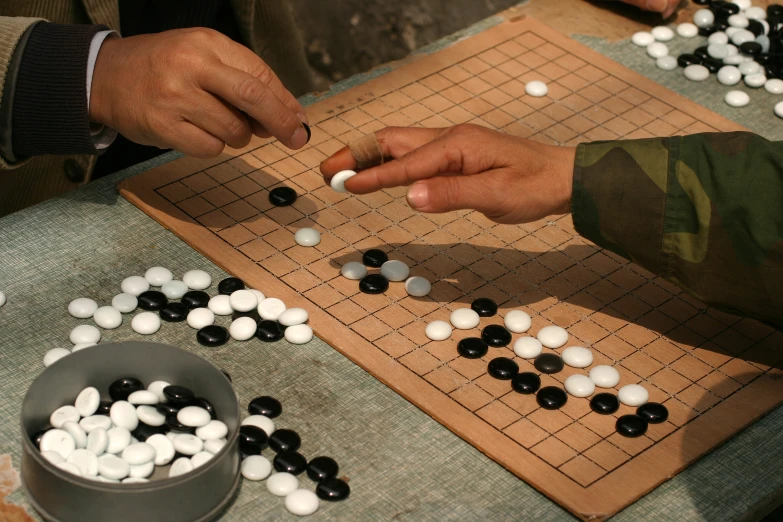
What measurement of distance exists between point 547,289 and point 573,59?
636mm

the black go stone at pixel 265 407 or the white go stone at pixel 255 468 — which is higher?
the black go stone at pixel 265 407

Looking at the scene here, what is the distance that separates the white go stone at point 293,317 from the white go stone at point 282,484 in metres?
0.24

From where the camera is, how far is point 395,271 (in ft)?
4.15

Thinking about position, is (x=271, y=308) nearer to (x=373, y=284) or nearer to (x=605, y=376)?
(x=373, y=284)

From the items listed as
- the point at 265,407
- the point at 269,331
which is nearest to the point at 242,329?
the point at 269,331

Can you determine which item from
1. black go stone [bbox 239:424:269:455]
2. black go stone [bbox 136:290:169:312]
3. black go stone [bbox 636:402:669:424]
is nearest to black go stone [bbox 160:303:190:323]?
black go stone [bbox 136:290:169:312]

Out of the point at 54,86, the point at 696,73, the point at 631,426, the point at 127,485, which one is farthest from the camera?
the point at 696,73

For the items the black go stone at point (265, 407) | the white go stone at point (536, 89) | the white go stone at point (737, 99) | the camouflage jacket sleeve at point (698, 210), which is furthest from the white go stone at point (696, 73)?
the black go stone at point (265, 407)

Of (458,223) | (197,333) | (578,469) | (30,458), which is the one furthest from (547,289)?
(30,458)

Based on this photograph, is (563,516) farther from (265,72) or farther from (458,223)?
(265,72)

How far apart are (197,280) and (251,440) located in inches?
11.8

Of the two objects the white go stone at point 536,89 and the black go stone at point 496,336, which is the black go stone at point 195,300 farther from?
the white go stone at point 536,89

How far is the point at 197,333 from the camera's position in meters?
1.15

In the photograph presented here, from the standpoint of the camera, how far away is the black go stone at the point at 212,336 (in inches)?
44.9
